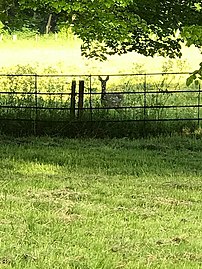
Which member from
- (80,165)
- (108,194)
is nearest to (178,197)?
(108,194)

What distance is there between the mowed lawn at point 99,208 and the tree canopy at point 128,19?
8.37ft

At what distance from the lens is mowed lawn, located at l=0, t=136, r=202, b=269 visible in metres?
5.32

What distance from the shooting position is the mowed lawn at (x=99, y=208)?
532 centimetres

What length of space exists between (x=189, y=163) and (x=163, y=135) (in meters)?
3.18

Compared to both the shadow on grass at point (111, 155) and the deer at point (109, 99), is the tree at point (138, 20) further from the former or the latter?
the shadow on grass at point (111, 155)

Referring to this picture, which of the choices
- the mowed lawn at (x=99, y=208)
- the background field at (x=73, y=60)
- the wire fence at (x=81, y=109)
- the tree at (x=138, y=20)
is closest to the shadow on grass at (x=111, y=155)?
A: the mowed lawn at (x=99, y=208)

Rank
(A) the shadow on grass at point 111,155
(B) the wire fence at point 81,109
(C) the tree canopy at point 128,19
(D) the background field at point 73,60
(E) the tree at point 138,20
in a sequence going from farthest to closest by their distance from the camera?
(D) the background field at point 73,60, (B) the wire fence at point 81,109, (E) the tree at point 138,20, (C) the tree canopy at point 128,19, (A) the shadow on grass at point 111,155

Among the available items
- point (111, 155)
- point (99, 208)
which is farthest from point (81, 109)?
point (99, 208)

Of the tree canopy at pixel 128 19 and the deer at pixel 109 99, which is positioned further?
the deer at pixel 109 99

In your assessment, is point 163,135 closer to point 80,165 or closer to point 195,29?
point 80,165

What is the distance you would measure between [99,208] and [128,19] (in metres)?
6.66

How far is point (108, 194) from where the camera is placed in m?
7.95

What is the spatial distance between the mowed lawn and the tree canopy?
2.55 m

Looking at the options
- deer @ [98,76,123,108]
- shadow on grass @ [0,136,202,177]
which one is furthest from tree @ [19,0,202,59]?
shadow on grass @ [0,136,202,177]
